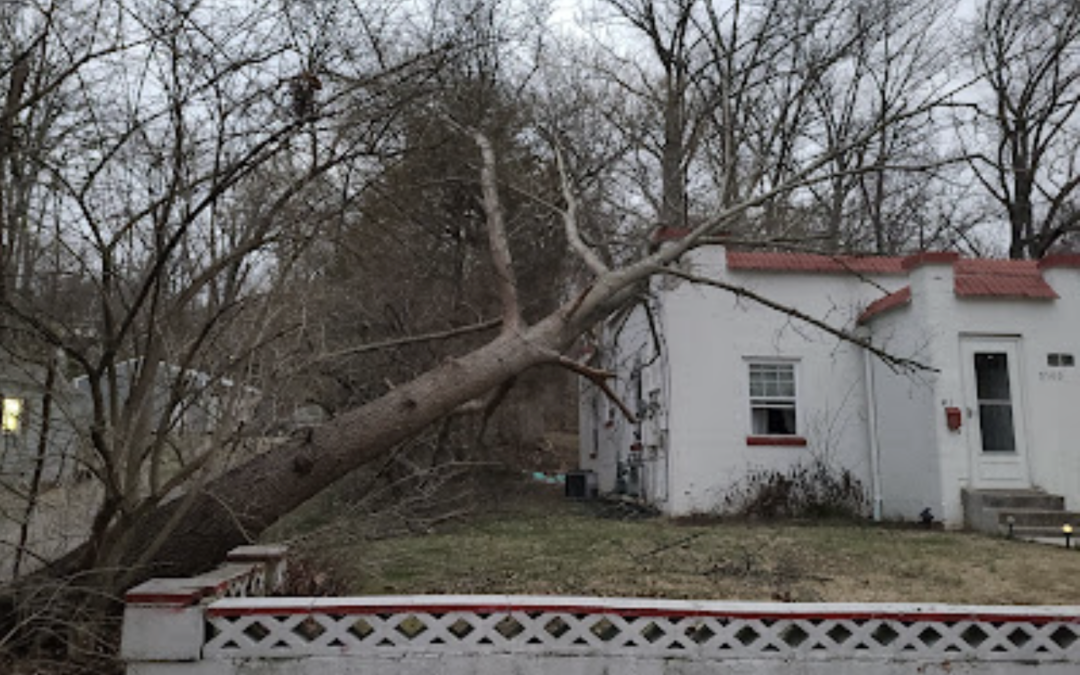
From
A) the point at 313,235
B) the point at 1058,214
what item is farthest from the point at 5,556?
the point at 1058,214

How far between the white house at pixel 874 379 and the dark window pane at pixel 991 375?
0.02 metres

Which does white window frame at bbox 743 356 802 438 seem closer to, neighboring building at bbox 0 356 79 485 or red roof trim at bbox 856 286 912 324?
red roof trim at bbox 856 286 912 324

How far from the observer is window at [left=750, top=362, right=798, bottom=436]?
13062 mm

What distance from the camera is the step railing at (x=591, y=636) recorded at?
3932 millimetres

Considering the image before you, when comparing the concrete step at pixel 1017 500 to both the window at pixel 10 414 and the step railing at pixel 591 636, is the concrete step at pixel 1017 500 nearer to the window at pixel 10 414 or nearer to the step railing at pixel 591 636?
the step railing at pixel 591 636

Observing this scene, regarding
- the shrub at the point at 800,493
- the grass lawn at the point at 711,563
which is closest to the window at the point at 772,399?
the shrub at the point at 800,493

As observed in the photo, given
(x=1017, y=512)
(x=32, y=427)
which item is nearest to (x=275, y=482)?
(x=32, y=427)

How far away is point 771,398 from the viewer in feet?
42.9

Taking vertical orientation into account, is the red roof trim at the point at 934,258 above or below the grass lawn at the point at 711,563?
above

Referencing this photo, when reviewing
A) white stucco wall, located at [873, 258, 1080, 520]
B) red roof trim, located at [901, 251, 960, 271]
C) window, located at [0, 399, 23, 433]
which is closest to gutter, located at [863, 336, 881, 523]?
white stucco wall, located at [873, 258, 1080, 520]

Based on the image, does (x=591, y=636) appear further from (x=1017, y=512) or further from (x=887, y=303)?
(x=887, y=303)

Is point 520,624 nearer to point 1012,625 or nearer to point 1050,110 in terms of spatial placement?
point 1012,625

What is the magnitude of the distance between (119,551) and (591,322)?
5104 millimetres

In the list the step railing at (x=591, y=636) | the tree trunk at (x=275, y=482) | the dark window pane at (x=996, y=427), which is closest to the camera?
the step railing at (x=591, y=636)
